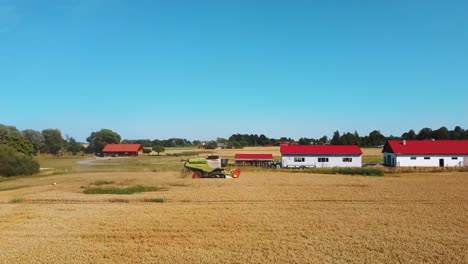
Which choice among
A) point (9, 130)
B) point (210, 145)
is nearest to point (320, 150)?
point (9, 130)

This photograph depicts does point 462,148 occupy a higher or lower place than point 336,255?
higher

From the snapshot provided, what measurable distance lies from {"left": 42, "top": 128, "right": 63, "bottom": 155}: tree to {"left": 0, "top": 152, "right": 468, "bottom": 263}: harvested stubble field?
94458 mm

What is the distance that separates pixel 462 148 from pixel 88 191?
47.8m

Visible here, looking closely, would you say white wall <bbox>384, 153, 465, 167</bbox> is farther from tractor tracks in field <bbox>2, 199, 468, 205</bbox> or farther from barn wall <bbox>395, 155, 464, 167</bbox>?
tractor tracks in field <bbox>2, 199, 468, 205</bbox>

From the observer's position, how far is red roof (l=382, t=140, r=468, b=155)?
54375 millimetres

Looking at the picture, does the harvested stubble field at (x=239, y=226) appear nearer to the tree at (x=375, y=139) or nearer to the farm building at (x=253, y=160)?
the farm building at (x=253, y=160)

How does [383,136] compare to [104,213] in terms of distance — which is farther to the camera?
[383,136]

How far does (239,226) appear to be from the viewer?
17500 mm

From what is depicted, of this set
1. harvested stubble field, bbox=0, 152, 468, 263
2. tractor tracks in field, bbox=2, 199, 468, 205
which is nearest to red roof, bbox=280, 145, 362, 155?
harvested stubble field, bbox=0, 152, 468, 263

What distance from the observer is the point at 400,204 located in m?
23.1

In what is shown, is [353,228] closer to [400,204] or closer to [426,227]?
[426,227]

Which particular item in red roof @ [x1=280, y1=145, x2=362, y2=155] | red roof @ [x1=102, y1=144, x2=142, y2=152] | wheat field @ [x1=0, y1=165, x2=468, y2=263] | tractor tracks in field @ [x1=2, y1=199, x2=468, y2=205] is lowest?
wheat field @ [x1=0, y1=165, x2=468, y2=263]

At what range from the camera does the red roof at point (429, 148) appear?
2141 inches

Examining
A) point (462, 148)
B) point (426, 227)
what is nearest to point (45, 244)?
point (426, 227)
